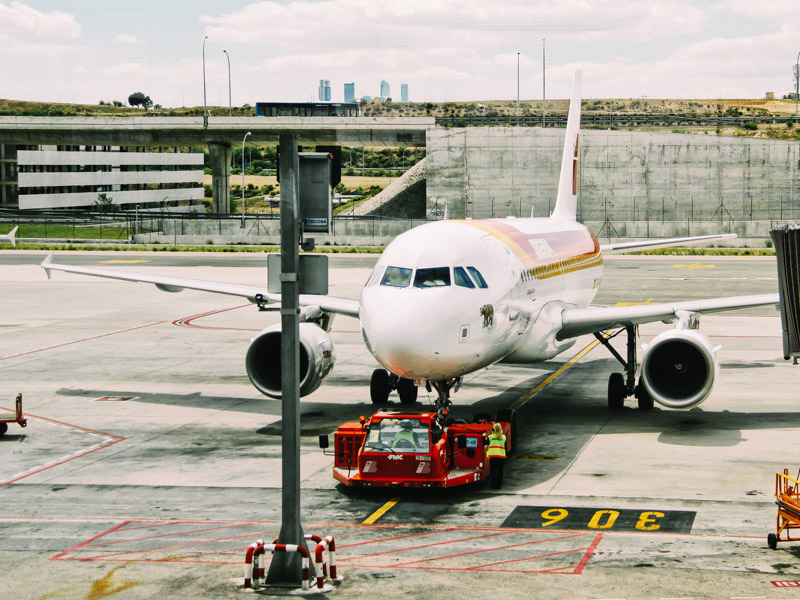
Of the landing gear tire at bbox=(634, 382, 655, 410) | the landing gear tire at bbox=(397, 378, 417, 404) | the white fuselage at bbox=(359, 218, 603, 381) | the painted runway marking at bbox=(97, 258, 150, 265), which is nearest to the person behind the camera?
the white fuselage at bbox=(359, 218, 603, 381)

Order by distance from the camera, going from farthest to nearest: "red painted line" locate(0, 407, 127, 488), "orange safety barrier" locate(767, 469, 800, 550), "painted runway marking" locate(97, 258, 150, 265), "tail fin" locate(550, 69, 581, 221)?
"painted runway marking" locate(97, 258, 150, 265) < "tail fin" locate(550, 69, 581, 221) < "red painted line" locate(0, 407, 127, 488) < "orange safety barrier" locate(767, 469, 800, 550)

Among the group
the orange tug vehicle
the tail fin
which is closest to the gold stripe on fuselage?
the tail fin

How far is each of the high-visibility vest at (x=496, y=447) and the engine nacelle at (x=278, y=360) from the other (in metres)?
6.97

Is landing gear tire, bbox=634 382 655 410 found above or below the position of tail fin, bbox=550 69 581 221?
below

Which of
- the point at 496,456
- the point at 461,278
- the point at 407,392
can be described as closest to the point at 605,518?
the point at 496,456

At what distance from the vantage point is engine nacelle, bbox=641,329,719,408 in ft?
79.6

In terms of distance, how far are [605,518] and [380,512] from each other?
404 cm

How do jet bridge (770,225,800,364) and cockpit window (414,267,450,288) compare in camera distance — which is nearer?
jet bridge (770,225,800,364)

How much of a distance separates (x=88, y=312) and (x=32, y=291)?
35.8 feet

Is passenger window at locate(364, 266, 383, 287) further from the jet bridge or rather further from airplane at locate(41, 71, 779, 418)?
the jet bridge

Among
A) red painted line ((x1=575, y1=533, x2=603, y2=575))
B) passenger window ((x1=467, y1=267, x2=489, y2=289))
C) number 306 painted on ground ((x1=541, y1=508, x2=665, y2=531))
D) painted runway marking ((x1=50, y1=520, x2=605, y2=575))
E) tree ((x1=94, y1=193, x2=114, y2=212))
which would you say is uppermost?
tree ((x1=94, y1=193, x2=114, y2=212))

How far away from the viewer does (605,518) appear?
17781mm

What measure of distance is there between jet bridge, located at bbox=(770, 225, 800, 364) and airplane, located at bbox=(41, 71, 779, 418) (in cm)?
362

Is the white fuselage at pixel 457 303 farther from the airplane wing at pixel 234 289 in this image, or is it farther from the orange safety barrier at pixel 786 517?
the orange safety barrier at pixel 786 517
